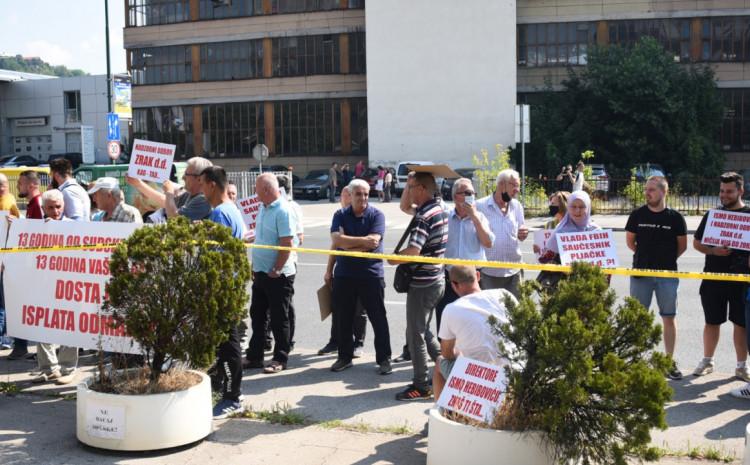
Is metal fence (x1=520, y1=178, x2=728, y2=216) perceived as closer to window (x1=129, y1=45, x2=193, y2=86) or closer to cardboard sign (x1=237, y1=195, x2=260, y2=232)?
cardboard sign (x1=237, y1=195, x2=260, y2=232)

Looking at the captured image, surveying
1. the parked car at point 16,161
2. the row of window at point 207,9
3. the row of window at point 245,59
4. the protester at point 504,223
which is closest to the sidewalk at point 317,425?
the protester at point 504,223

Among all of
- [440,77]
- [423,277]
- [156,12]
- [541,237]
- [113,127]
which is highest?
[156,12]

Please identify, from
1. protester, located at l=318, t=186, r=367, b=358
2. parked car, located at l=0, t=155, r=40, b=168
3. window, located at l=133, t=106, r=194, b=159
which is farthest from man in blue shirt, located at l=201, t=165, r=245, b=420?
parked car, located at l=0, t=155, r=40, b=168

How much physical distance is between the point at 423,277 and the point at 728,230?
2735 millimetres

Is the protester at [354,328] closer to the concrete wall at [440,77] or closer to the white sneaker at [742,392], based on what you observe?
the white sneaker at [742,392]

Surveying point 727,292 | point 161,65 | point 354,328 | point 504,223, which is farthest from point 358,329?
point 161,65

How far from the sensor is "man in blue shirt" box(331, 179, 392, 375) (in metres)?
7.96

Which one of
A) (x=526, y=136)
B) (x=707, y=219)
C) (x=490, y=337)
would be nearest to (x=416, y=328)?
(x=490, y=337)

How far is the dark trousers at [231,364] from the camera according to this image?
6.51 metres

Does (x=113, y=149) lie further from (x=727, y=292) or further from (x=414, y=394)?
(x=727, y=292)

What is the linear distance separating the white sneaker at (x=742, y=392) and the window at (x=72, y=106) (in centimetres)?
6380

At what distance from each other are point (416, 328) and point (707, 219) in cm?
282

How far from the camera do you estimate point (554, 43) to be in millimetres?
45969

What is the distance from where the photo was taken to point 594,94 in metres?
39.6
